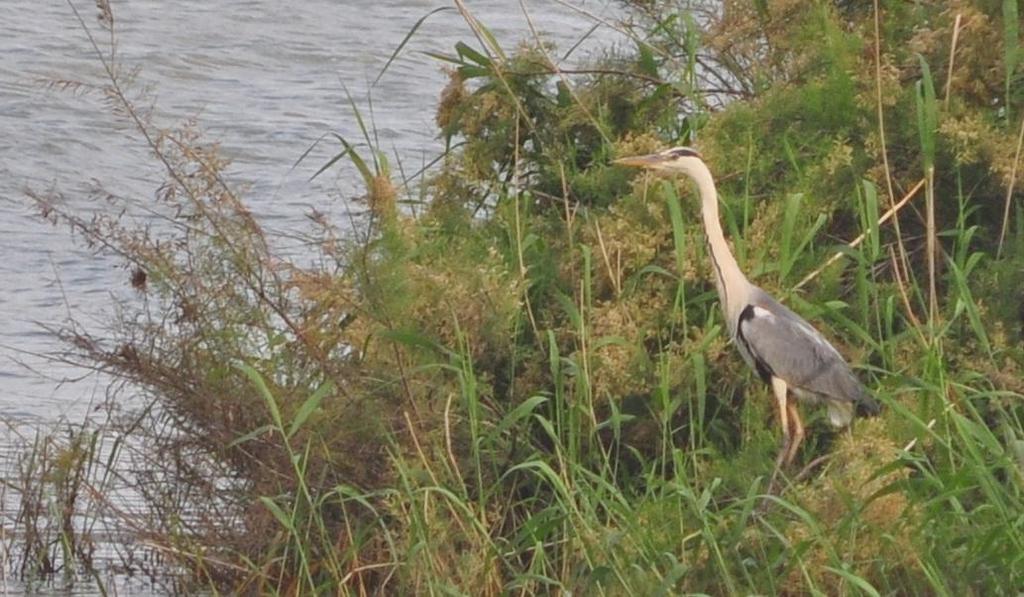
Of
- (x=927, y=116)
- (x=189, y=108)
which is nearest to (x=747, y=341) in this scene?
(x=927, y=116)

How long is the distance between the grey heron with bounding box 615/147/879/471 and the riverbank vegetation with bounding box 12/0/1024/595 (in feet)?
0.25

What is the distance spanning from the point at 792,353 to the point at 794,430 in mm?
198

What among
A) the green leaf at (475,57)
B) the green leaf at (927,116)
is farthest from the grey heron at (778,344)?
the green leaf at (475,57)

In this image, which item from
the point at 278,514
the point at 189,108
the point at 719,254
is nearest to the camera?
the point at 278,514

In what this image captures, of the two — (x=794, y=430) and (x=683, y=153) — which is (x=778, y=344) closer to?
(x=794, y=430)

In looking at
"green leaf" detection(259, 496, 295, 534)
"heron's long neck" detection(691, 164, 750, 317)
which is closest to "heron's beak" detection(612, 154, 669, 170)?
"heron's long neck" detection(691, 164, 750, 317)

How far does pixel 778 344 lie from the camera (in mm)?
5129

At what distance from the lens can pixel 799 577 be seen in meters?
4.45

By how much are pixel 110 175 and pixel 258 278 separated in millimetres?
5763

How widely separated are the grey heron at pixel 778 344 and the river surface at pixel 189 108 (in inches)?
99.7

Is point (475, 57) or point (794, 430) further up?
point (475, 57)

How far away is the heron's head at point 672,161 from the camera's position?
17.2 feet

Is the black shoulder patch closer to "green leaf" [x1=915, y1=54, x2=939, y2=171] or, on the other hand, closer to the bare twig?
the bare twig

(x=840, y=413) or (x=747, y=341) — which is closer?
(x=747, y=341)
